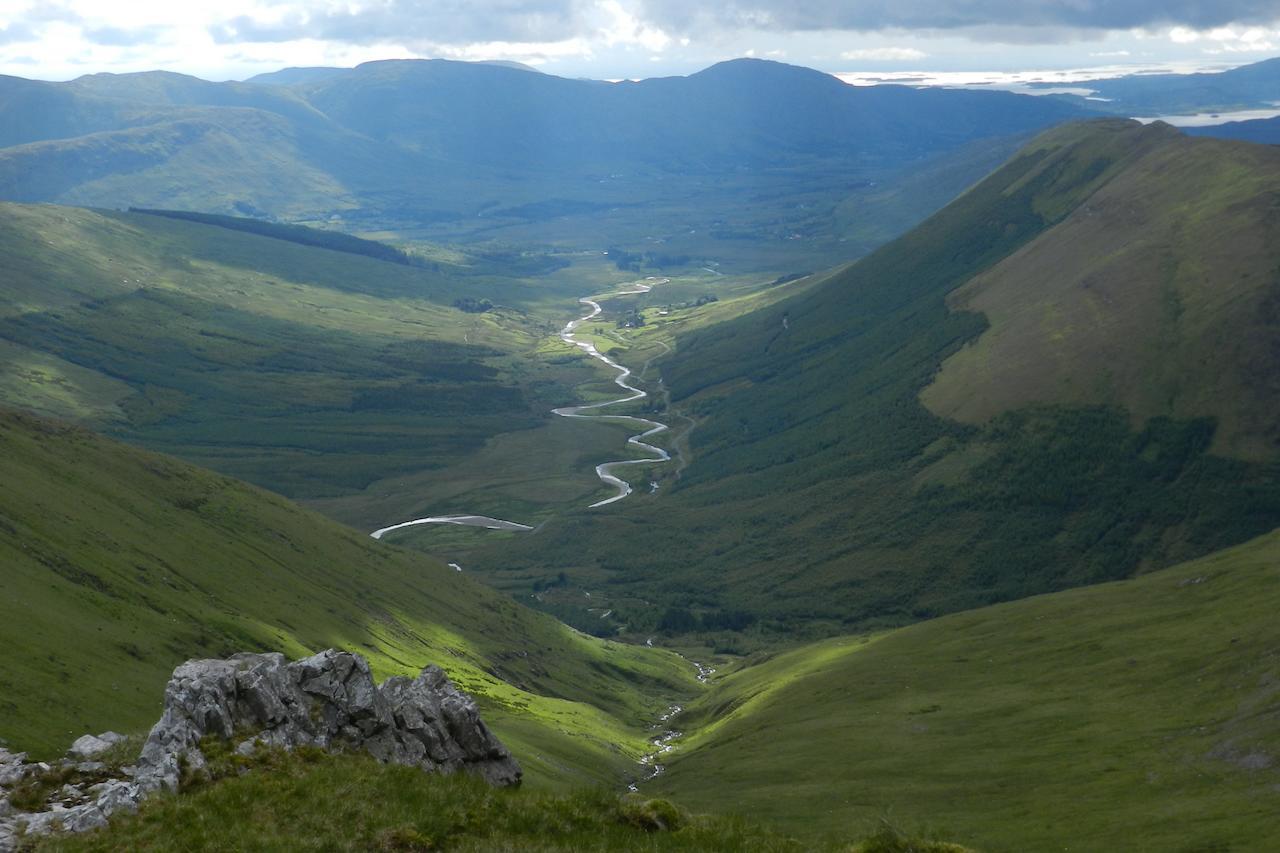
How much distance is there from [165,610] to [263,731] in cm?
→ 8422

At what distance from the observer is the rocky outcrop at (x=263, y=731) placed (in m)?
43.5

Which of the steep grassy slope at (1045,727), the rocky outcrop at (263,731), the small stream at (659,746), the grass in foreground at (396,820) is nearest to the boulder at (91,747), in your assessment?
the rocky outcrop at (263,731)

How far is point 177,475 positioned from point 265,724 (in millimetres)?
154160

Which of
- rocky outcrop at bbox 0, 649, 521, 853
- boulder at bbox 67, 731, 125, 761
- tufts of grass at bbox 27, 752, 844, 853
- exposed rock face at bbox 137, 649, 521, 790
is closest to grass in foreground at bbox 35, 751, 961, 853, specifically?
tufts of grass at bbox 27, 752, 844, 853

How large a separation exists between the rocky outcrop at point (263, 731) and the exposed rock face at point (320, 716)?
46 millimetres

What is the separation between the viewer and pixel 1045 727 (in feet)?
407

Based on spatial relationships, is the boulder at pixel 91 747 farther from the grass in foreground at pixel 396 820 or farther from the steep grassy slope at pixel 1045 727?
the steep grassy slope at pixel 1045 727

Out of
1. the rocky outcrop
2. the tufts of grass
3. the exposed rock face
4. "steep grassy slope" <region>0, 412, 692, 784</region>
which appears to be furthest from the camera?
"steep grassy slope" <region>0, 412, 692, 784</region>

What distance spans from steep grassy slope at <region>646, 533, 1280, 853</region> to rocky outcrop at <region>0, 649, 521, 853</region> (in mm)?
22950

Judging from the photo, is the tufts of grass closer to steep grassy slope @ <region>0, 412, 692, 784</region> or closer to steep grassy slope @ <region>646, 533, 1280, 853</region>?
steep grassy slope @ <region>646, 533, 1280, 853</region>

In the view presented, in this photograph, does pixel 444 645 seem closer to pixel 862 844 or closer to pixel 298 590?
pixel 298 590

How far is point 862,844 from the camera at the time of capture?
4400cm

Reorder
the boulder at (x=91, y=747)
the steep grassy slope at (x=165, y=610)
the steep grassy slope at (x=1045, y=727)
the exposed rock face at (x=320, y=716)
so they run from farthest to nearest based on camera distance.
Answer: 1. the steep grassy slope at (x=1045, y=727)
2. the steep grassy slope at (x=165, y=610)
3. the boulder at (x=91, y=747)
4. the exposed rock face at (x=320, y=716)

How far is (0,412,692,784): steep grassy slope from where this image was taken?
3519 inches
